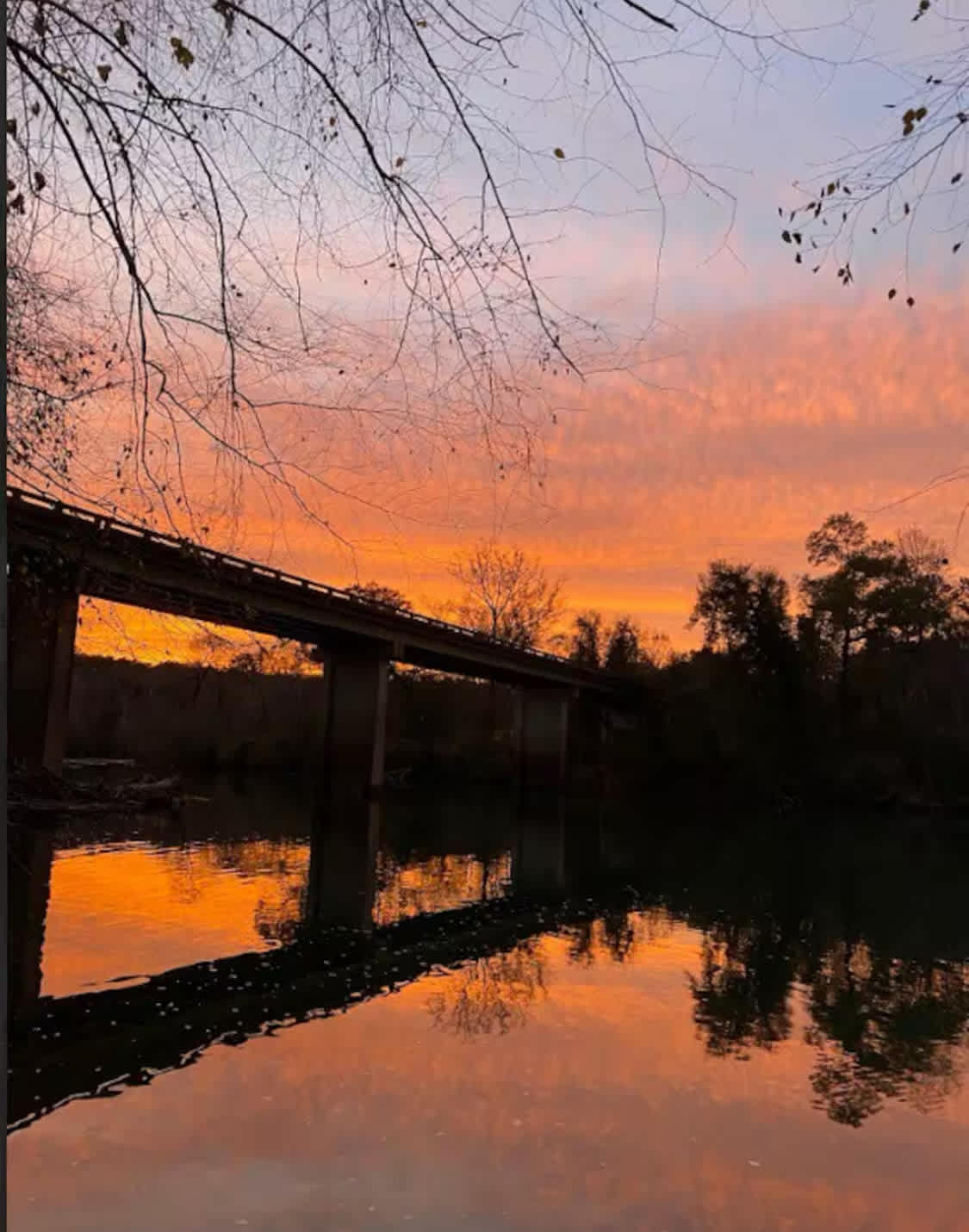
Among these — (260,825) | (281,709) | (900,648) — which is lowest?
(260,825)

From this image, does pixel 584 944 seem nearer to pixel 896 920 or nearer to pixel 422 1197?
pixel 896 920

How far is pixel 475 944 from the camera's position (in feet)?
61.4

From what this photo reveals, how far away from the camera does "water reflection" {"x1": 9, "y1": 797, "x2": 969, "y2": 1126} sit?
1181 cm

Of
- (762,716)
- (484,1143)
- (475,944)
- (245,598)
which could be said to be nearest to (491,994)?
(475,944)

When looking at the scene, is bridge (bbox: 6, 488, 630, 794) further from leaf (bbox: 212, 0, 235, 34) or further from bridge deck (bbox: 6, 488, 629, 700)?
leaf (bbox: 212, 0, 235, 34)

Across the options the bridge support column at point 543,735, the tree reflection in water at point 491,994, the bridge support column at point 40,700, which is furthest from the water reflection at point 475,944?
the bridge support column at point 543,735

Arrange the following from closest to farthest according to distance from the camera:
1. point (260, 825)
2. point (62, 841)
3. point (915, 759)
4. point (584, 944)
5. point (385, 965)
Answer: point (385, 965) < point (584, 944) < point (62, 841) < point (260, 825) < point (915, 759)

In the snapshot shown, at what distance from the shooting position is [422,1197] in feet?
26.1

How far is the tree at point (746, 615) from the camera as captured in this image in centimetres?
6775

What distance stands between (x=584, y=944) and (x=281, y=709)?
58.9 metres

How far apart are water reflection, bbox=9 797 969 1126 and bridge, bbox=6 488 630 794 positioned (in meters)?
1.71

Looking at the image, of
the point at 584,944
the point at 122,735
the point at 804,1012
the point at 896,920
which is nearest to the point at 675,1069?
the point at 804,1012

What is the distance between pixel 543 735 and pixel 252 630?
227 feet

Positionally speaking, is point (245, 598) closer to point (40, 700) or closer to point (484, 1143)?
point (484, 1143)
